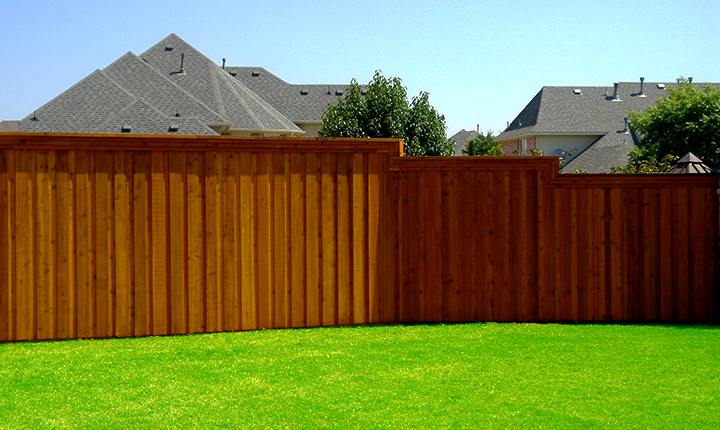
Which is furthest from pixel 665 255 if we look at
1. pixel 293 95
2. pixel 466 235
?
pixel 293 95

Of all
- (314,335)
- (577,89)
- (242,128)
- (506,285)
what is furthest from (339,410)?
(577,89)

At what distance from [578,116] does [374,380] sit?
45.9 meters

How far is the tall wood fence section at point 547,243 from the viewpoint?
363 inches

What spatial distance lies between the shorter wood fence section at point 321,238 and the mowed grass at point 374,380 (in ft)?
1.54

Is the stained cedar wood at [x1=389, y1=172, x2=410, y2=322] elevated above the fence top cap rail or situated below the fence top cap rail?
below

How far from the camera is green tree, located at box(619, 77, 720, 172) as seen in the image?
3269cm

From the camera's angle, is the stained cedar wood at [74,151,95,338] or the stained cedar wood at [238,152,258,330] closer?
the stained cedar wood at [74,151,95,338]

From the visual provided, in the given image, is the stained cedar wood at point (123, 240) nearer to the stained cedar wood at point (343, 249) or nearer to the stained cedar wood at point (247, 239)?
the stained cedar wood at point (247, 239)

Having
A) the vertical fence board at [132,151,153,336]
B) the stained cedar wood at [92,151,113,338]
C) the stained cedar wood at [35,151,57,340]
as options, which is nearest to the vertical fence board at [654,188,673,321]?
the vertical fence board at [132,151,153,336]

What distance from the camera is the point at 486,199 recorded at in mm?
9273

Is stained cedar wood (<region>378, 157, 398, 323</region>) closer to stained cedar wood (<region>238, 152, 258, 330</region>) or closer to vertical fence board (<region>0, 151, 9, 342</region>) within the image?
stained cedar wood (<region>238, 152, 258, 330</region>)

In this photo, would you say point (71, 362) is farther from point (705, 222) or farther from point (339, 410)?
point (705, 222)

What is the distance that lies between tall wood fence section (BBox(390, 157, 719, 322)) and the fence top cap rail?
554 millimetres

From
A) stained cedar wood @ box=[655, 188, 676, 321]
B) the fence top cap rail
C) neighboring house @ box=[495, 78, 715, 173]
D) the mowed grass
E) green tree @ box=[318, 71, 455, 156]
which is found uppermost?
neighboring house @ box=[495, 78, 715, 173]
